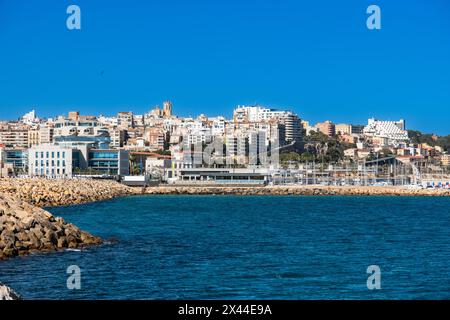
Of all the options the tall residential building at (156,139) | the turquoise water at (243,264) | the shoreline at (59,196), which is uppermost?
the tall residential building at (156,139)

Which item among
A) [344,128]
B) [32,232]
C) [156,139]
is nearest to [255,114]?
[344,128]

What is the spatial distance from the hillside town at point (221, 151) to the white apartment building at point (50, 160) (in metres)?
0.10

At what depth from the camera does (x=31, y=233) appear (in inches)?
682

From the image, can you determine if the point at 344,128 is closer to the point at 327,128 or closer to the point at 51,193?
the point at 327,128

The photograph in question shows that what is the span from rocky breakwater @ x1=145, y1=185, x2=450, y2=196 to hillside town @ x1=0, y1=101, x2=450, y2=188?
455 cm

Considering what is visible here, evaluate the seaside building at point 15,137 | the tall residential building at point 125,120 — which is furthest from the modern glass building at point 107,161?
the tall residential building at point 125,120

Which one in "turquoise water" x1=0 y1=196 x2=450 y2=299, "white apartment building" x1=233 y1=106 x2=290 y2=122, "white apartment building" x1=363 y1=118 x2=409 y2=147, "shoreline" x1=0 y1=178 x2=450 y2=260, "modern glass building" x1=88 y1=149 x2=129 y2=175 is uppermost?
"white apartment building" x1=233 y1=106 x2=290 y2=122

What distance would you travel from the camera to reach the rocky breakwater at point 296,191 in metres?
68.2

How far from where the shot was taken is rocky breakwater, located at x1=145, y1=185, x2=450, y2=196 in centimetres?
6825

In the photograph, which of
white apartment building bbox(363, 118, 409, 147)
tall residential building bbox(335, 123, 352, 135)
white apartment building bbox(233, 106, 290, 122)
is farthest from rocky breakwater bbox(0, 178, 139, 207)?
tall residential building bbox(335, 123, 352, 135)

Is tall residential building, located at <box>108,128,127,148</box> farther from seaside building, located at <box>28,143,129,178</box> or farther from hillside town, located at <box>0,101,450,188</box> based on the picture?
seaside building, located at <box>28,143,129,178</box>

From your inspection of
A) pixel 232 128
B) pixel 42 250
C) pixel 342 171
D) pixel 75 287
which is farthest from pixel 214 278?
pixel 232 128

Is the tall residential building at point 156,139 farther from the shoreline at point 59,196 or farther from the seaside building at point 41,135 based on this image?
the shoreline at point 59,196

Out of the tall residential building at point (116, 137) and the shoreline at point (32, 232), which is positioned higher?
the tall residential building at point (116, 137)
